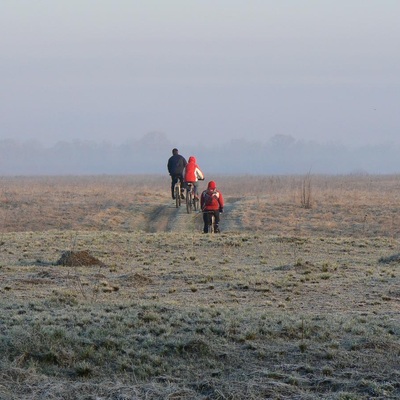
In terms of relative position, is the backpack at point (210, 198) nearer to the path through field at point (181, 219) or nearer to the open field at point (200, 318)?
the open field at point (200, 318)

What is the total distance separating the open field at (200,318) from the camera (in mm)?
8492

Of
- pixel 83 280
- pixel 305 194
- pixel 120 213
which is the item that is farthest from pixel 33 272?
pixel 305 194

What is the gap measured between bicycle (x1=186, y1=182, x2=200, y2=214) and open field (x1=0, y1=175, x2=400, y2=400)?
844cm

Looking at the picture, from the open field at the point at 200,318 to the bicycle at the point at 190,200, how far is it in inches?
332

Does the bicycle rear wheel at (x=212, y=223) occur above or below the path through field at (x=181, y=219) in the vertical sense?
above

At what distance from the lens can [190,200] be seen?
30891 mm

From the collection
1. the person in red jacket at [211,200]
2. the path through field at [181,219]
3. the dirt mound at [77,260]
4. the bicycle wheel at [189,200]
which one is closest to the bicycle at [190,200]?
the bicycle wheel at [189,200]

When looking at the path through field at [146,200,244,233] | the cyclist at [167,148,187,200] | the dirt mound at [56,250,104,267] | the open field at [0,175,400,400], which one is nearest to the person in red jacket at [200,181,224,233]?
the open field at [0,175,400,400]

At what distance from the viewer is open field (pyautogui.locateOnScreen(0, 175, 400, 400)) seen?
27.9 ft

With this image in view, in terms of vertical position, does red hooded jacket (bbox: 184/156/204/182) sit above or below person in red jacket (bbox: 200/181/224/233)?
above

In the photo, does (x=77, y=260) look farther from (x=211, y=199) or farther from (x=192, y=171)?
(x=192, y=171)

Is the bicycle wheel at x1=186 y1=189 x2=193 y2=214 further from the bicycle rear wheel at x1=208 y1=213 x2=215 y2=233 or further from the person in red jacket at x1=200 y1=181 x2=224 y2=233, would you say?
the person in red jacket at x1=200 y1=181 x2=224 y2=233

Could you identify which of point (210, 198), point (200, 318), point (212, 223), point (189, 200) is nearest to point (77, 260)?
point (200, 318)

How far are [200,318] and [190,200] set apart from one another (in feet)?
66.9
